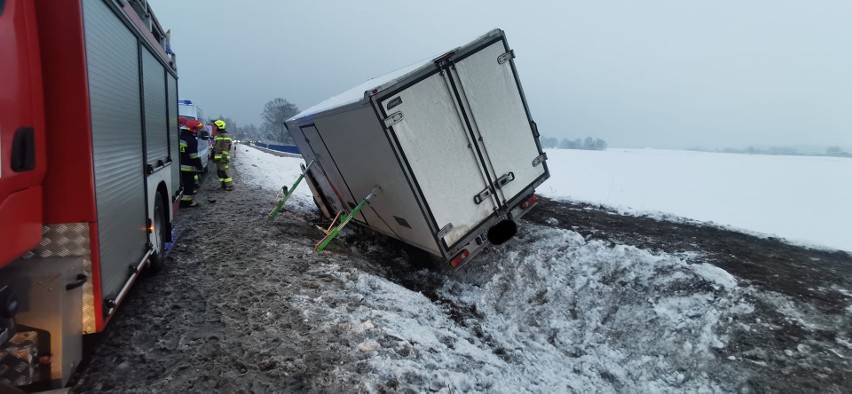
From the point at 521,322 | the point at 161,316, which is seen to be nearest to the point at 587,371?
the point at 521,322

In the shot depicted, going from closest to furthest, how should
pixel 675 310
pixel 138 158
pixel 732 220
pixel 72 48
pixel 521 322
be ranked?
pixel 72 48, pixel 138 158, pixel 675 310, pixel 521 322, pixel 732 220

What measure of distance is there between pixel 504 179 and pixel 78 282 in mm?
4583

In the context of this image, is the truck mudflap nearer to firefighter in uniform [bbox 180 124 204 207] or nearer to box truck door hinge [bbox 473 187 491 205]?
box truck door hinge [bbox 473 187 491 205]

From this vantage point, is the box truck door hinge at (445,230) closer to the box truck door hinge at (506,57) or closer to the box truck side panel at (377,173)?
the box truck side panel at (377,173)

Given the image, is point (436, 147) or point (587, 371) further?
point (436, 147)

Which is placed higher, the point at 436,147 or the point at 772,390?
the point at 436,147

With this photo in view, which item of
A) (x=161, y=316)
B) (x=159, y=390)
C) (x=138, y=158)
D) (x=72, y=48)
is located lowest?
(x=159, y=390)

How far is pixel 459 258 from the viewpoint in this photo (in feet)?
17.8

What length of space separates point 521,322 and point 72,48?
4.89 metres

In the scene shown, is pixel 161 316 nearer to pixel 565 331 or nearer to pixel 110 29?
pixel 110 29

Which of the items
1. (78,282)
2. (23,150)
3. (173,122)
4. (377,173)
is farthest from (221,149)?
(23,150)

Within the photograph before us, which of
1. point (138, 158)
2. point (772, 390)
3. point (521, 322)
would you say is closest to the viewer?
point (772, 390)

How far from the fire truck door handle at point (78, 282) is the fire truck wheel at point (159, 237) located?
7.93 feet

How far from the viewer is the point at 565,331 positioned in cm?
491
